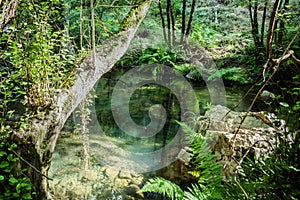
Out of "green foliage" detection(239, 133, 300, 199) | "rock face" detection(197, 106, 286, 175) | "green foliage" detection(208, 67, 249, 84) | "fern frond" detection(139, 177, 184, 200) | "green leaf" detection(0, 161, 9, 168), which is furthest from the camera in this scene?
"green foliage" detection(208, 67, 249, 84)

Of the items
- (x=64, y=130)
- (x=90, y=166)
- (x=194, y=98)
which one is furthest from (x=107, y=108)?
(x=90, y=166)

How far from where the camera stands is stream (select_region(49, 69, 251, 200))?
3070 millimetres

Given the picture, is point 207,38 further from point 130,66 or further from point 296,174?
point 296,174

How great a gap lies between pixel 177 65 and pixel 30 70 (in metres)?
7.58

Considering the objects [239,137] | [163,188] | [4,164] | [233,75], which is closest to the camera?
[4,164]

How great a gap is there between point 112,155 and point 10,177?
2259mm

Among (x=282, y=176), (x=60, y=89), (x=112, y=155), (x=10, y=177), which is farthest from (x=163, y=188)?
(x=112, y=155)

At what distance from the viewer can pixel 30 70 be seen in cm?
215

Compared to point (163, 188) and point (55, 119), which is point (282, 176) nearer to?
point (163, 188)

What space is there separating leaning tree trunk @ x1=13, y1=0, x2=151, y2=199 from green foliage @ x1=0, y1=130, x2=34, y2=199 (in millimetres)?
68

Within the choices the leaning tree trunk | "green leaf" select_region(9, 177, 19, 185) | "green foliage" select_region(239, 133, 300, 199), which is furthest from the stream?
"green foliage" select_region(239, 133, 300, 199)

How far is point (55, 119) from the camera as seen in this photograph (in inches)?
81.4

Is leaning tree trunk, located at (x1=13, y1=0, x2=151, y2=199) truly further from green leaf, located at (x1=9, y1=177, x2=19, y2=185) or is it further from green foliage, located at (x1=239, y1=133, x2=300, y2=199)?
green foliage, located at (x1=239, y1=133, x2=300, y2=199)

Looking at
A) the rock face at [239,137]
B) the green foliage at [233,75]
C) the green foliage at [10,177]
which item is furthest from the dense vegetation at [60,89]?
the green foliage at [233,75]
